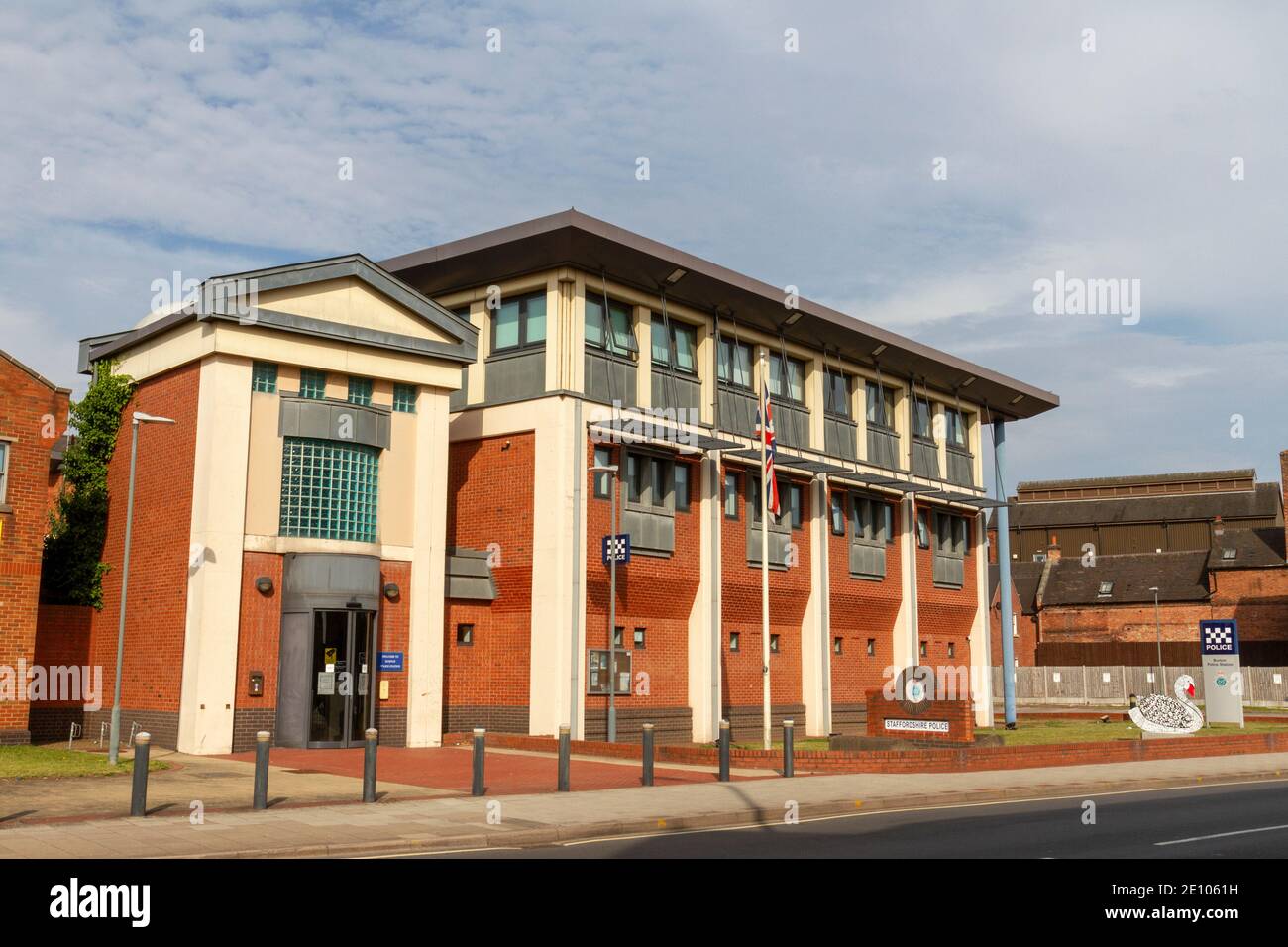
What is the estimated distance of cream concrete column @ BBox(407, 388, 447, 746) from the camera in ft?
87.2

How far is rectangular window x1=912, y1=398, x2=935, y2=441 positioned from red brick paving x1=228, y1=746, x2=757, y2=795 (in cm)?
2196

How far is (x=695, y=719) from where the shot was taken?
31.8 meters

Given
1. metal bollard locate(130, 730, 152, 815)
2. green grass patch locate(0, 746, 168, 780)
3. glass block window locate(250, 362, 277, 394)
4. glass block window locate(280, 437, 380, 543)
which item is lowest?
green grass patch locate(0, 746, 168, 780)

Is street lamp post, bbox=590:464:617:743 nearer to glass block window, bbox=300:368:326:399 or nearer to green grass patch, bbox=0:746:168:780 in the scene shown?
glass block window, bbox=300:368:326:399

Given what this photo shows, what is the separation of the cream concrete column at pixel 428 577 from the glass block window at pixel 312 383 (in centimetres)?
232

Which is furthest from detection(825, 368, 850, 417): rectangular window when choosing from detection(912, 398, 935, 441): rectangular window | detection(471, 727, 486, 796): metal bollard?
detection(471, 727, 486, 796): metal bollard

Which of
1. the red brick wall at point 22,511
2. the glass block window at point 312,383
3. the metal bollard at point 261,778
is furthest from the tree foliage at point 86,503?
the metal bollard at point 261,778

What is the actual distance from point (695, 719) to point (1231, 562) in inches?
2101

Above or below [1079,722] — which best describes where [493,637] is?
above

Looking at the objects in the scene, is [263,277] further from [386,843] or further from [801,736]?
[801,736]

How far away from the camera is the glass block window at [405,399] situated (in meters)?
27.4

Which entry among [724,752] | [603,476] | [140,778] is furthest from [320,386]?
[140,778]
